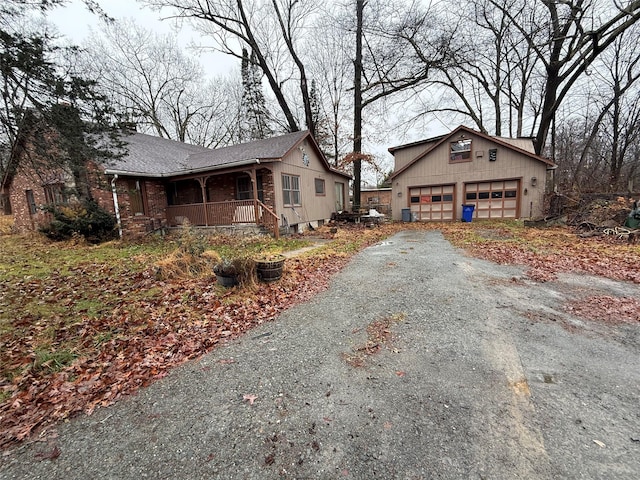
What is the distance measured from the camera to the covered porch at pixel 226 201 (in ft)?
38.7

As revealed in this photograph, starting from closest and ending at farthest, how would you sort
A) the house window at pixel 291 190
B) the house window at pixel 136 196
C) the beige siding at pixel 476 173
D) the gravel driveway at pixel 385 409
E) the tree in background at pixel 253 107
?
1. the gravel driveway at pixel 385 409
2. the house window at pixel 136 196
3. the house window at pixel 291 190
4. the beige siding at pixel 476 173
5. the tree in background at pixel 253 107

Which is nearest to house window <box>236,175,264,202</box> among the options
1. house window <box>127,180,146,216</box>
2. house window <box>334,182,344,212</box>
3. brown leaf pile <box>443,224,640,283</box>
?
house window <box>127,180,146,216</box>

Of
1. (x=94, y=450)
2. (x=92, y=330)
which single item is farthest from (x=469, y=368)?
(x=92, y=330)

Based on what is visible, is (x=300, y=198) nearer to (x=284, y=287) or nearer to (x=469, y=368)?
(x=284, y=287)

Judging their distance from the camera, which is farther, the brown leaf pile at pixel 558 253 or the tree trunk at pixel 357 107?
the tree trunk at pixel 357 107

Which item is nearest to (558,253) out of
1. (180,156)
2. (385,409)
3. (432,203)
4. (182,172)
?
(385,409)

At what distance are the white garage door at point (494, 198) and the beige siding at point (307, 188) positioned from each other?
26.6 feet

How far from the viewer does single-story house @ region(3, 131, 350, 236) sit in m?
11.7

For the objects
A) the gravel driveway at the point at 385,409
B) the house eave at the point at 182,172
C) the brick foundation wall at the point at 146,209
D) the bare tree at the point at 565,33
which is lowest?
the gravel driveway at the point at 385,409

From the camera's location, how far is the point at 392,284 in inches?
214

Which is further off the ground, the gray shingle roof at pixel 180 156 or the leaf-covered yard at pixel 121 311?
the gray shingle roof at pixel 180 156

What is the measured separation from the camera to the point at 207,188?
1391 centimetres

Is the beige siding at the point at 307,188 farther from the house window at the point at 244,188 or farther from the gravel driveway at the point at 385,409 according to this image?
the gravel driveway at the point at 385,409

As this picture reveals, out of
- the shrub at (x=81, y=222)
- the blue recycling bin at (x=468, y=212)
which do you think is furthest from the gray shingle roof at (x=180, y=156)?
the blue recycling bin at (x=468, y=212)
